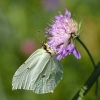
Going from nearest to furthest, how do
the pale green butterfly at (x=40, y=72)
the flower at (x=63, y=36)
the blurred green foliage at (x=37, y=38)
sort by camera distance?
the flower at (x=63, y=36) → the pale green butterfly at (x=40, y=72) → the blurred green foliage at (x=37, y=38)

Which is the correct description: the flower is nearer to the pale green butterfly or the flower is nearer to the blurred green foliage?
the pale green butterfly

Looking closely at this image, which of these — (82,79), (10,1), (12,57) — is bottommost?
(82,79)

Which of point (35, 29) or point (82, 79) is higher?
point (35, 29)

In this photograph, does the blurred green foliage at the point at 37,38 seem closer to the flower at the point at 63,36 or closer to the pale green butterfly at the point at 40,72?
the pale green butterfly at the point at 40,72

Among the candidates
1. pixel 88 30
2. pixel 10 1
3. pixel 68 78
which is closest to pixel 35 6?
pixel 10 1

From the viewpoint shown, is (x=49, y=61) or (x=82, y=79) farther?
(x=82, y=79)

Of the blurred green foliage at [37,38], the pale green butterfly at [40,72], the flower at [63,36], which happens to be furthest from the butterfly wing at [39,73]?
the blurred green foliage at [37,38]

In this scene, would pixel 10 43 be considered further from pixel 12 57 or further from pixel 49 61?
pixel 49 61

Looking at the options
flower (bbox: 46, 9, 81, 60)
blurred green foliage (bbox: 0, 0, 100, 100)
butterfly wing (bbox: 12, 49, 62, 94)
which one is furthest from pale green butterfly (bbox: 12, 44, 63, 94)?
blurred green foliage (bbox: 0, 0, 100, 100)
